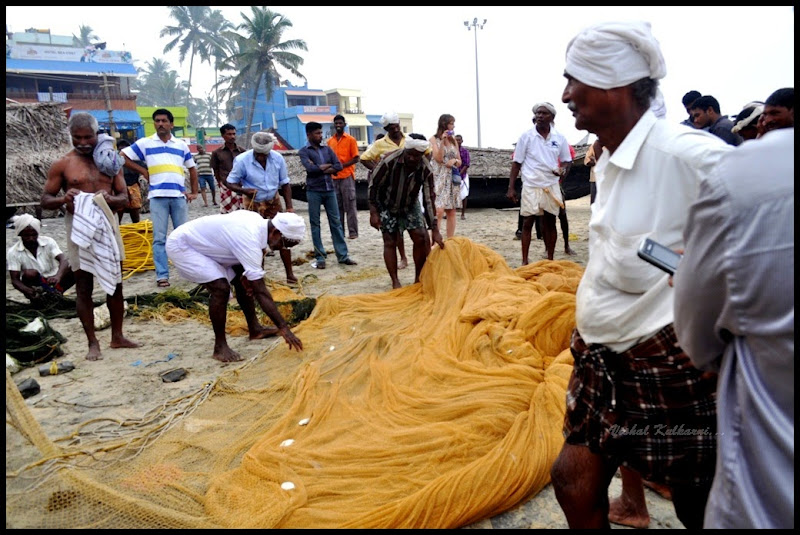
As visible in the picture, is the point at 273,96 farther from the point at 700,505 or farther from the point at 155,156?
the point at 700,505

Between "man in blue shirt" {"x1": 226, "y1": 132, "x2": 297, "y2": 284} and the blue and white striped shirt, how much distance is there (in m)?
0.64

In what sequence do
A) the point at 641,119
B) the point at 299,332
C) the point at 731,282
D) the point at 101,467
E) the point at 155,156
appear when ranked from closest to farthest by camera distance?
the point at 731,282 → the point at 641,119 → the point at 101,467 → the point at 299,332 → the point at 155,156

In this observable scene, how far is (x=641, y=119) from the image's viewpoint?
168cm

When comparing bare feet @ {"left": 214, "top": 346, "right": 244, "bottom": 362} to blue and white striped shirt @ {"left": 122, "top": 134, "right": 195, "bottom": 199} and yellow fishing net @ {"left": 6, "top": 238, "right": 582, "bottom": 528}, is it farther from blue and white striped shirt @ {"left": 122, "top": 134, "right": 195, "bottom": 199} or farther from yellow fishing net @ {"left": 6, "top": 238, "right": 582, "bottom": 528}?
blue and white striped shirt @ {"left": 122, "top": 134, "right": 195, "bottom": 199}

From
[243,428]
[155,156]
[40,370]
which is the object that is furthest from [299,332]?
[155,156]

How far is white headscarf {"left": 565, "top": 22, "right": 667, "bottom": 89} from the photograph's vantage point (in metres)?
1.63

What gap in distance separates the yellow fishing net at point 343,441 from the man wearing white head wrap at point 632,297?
0.85 metres

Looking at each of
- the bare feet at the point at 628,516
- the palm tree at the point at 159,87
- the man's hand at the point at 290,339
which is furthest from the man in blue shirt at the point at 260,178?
the palm tree at the point at 159,87

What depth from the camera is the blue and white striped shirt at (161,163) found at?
6809mm

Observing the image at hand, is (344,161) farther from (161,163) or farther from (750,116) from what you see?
(750,116)

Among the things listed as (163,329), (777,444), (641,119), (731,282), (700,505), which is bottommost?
(163,329)

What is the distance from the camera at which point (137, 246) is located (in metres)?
8.30

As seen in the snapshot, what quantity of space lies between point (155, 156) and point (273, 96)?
4509 cm

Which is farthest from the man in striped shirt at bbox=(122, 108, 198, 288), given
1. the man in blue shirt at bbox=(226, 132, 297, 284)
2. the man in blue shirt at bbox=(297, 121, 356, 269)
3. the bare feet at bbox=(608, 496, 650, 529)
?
the bare feet at bbox=(608, 496, 650, 529)
